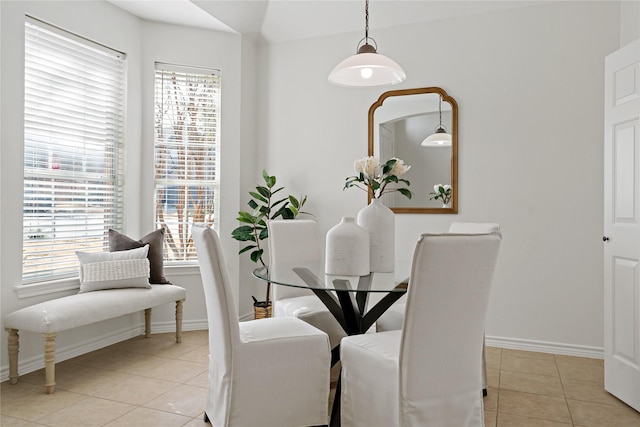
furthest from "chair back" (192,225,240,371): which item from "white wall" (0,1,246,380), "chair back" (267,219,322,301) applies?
"white wall" (0,1,246,380)

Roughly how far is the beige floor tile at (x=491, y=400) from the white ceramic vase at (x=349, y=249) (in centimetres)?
109

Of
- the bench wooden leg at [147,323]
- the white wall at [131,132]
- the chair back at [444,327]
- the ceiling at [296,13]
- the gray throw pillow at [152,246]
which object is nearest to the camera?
the chair back at [444,327]

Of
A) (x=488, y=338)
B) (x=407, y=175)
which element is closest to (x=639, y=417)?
(x=488, y=338)

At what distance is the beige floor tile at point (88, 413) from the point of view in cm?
248

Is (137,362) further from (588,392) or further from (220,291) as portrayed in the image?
(588,392)

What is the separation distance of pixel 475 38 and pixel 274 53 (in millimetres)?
1897

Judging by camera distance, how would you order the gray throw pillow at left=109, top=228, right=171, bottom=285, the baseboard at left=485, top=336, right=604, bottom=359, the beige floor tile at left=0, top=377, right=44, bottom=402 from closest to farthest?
the beige floor tile at left=0, top=377, right=44, bottom=402 < the baseboard at left=485, top=336, right=604, bottom=359 < the gray throw pillow at left=109, top=228, right=171, bottom=285

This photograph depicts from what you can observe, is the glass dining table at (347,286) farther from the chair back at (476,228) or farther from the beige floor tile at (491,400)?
the beige floor tile at (491,400)

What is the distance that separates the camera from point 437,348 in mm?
1949

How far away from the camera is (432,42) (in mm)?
4062

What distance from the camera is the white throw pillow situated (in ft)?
11.4

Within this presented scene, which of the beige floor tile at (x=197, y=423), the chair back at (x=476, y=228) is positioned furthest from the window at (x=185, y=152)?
the chair back at (x=476, y=228)

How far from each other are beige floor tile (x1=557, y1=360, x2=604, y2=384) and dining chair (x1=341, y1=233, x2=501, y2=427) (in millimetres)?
1496

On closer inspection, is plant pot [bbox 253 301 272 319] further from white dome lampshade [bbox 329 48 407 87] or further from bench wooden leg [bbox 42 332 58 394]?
white dome lampshade [bbox 329 48 407 87]
